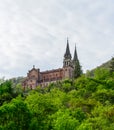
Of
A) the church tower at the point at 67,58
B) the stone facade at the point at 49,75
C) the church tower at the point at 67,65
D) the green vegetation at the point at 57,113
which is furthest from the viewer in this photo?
the church tower at the point at 67,58

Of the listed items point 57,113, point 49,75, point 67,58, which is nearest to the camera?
point 57,113

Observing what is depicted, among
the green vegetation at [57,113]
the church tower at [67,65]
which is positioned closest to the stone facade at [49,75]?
the church tower at [67,65]

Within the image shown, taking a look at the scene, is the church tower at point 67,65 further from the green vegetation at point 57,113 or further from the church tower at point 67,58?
the green vegetation at point 57,113

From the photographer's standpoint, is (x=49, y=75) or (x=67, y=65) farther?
(x=49, y=75)

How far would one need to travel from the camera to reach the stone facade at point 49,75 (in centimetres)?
14050

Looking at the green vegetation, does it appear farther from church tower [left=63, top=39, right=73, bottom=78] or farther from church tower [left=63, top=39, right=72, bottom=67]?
church tower [left=63, top=39, right=72, bottom=67]

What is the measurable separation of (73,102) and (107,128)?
2130 centimetres

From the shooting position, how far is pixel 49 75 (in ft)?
474

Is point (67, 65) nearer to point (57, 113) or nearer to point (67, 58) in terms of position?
point (67, 58)

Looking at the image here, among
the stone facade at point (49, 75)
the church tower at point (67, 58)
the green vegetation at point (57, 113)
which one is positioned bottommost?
the green vegetation at point (57, 113)

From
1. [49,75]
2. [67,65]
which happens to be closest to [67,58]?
[67,65]

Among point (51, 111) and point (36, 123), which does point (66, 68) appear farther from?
point (36, 123)

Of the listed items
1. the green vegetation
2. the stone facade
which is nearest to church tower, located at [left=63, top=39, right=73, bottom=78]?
the stone facade

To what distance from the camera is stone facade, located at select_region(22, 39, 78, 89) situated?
140 metres
